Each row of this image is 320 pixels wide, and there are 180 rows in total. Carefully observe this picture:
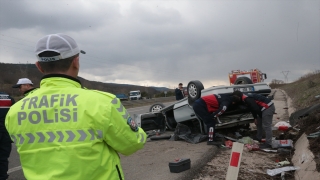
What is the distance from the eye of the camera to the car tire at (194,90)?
8.38 metres

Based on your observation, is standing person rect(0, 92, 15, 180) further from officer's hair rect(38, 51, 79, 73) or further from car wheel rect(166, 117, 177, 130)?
car wheel rect(166, 117, 177, 130)

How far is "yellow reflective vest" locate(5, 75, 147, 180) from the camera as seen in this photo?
167cm

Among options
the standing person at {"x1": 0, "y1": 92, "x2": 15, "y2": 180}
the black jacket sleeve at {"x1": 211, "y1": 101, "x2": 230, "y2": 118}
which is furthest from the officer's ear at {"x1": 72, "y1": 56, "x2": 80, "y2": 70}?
the black jacket sleeve at {"x1": 211, "y1": 101, "x2": 230, "y2": 118}

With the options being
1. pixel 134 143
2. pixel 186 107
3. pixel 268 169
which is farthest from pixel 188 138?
pixel 134 143

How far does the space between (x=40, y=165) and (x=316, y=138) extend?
6.14 m

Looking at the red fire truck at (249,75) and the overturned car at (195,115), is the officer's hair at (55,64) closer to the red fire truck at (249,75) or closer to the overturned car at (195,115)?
the overturned car at (195,115)

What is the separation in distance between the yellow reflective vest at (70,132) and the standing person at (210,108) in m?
6.19

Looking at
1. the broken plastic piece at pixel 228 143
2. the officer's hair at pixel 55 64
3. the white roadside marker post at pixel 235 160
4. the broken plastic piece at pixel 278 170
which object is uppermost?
the officer's hair at pixel 55 64

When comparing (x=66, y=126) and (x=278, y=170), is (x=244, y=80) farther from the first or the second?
(x=66, y=126)

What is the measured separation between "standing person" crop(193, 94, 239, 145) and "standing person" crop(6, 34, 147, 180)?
6.14 meters

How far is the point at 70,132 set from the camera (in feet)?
5.52

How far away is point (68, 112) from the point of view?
1.70 metres

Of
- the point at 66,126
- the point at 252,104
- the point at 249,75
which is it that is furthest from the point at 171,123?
the point at 249,75

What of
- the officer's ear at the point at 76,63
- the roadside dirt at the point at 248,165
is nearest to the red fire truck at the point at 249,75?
the roadside dirt at the point at 248,165
